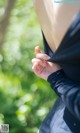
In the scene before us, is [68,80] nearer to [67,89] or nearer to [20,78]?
[67,89]

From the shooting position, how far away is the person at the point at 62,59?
1.29 m

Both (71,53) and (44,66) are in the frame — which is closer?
(71,53)

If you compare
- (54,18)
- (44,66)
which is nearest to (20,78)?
(44,66)

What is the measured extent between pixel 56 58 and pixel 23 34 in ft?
7.58

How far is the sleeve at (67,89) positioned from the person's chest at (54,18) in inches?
3.8

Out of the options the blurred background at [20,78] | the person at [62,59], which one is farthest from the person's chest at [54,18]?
the blurred background at [20,78]

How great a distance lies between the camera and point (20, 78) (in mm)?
3178

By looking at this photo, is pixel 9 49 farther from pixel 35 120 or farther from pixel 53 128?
pixel 53 128

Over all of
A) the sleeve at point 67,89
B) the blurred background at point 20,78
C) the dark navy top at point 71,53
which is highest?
the dark navy top at point 71,53

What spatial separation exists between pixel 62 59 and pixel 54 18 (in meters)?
0.13

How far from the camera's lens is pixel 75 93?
4.21 ft

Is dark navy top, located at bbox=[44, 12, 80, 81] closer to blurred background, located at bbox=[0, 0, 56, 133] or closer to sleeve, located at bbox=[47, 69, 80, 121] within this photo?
sleeve, located at bbox=[47, 69, 80, 121]

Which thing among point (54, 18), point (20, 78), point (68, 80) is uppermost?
point (54, 18)

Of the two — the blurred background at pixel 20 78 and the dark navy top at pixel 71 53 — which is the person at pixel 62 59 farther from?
the blurred background at pixel 20 78
